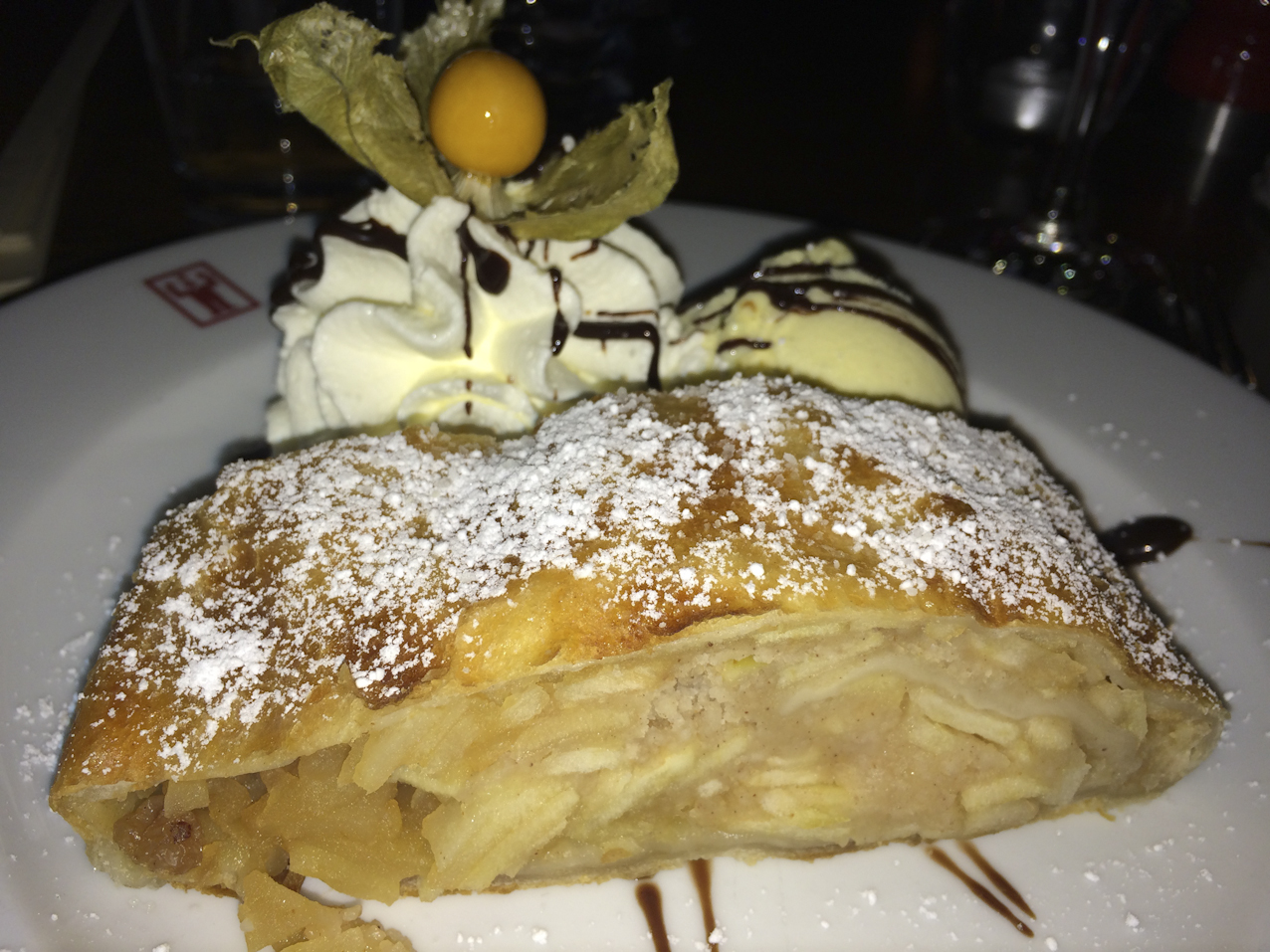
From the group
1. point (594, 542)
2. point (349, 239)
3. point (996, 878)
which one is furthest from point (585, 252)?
point (996, 878)

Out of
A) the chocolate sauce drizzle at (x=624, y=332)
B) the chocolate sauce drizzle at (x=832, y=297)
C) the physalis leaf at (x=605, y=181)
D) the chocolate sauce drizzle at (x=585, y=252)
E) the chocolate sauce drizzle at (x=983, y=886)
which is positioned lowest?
the chocolate sauce drizzle at (x=983, y=886)

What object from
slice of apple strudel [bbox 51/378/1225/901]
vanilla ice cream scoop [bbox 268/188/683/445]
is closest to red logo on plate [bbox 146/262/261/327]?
vanilla ice cream scoop [bbox 268/188/683/445]

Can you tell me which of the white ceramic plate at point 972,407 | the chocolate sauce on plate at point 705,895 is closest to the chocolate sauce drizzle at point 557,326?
the white ceramic plate at point 972,407

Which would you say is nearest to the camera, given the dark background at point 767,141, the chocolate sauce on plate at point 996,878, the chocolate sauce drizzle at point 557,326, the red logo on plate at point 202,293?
the chocolate sauce on plate at point 996,878

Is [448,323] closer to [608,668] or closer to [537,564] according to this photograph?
[537,564]

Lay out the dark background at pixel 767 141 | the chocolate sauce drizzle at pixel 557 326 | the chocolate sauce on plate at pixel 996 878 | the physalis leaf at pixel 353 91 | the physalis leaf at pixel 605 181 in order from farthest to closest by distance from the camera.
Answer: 1. the dark background at pixel 767 141
2. the chocolate sauce drizzle at pixel 557 326
3. the physalis leaf at pixel 605 181
4. the physalis leaf at pixel 353 91
5. the chocolate sauce on plate at pixel 996 878

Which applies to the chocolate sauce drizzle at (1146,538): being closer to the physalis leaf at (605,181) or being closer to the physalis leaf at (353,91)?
the physalis leaf at (605,181)

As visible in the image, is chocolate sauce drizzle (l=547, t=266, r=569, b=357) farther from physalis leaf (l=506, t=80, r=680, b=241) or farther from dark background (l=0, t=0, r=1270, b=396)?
dark background (l=0, t=0, r=1270, b=396)

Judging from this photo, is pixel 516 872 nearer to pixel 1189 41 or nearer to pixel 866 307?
pixel 866 307
